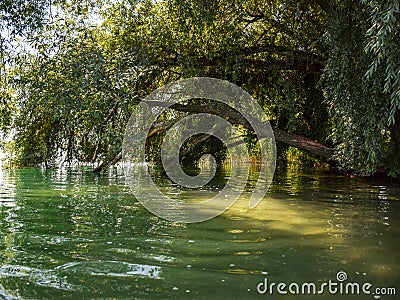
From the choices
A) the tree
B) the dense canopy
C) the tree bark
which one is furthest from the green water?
the tree bark

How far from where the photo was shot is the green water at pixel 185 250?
3477mm

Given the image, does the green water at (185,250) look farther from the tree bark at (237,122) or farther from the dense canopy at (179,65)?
the tree bark at (237,122)

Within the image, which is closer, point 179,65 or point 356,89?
point 356,89

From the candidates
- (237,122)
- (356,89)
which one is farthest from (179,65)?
(356,89)

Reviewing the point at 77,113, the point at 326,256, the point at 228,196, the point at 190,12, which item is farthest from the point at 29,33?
the point at 326,256

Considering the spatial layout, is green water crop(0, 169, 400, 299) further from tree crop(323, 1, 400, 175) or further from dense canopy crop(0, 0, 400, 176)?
dense canopy crop(0, 0, 400, 176)

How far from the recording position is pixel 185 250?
4633 millimetres

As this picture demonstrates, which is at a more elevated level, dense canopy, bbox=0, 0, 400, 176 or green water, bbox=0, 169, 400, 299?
dense canopy, bbox=0, 0, 400, 176

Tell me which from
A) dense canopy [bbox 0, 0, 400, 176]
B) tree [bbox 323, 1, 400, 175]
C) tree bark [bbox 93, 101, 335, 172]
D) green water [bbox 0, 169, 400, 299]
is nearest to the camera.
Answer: green water [bbox 0, 169, 400, 299]

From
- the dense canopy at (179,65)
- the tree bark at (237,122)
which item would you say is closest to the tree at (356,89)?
the dense canopy at (179,65)

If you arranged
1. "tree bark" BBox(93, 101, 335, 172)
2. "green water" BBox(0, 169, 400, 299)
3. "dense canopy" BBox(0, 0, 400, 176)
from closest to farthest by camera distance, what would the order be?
"green water" BBox(0, 169, 400, 299), "dense canopy" BBox(0, 0, 400, 176), "tree bark" BBox(93, 101, 335, 172)

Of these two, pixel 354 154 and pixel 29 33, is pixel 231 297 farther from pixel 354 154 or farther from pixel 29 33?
pixel 29 33

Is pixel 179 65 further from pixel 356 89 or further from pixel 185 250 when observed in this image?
pixel 185 250

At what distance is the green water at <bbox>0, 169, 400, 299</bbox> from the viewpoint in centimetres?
348
